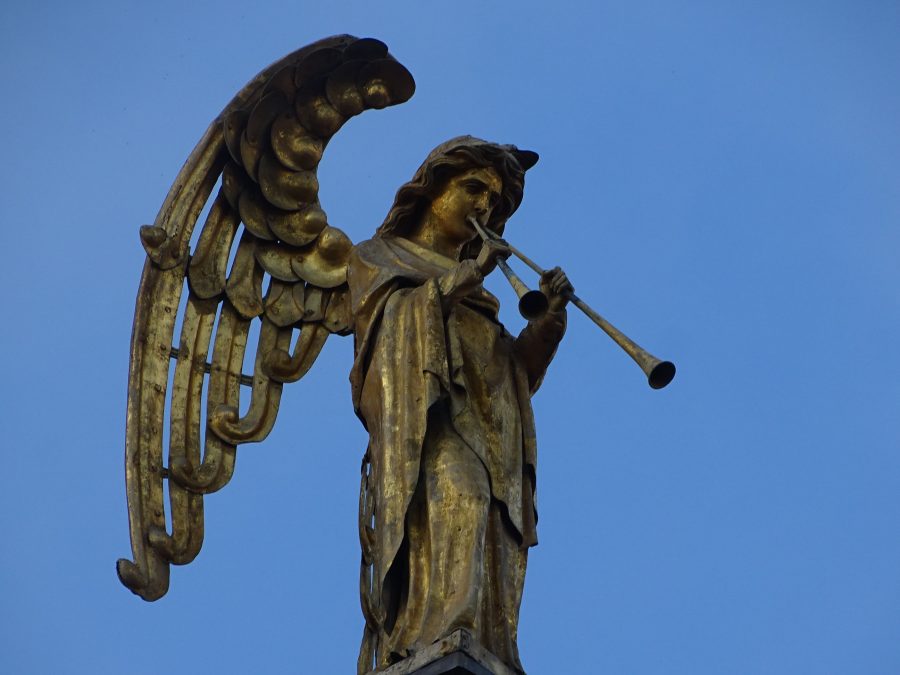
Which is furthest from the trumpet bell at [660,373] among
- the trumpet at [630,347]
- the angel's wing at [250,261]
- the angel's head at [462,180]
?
the angel's wing at [250,261]

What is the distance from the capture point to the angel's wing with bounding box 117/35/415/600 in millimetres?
14297

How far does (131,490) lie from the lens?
1391 centimetres

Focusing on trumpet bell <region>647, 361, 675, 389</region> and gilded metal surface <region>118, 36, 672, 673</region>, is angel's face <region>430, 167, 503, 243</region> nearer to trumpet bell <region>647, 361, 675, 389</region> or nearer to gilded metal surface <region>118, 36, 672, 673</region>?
gilded metal surface <region>118, 36, 672, 673</region>

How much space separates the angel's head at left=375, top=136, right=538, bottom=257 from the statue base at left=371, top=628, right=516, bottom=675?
3.19 meters

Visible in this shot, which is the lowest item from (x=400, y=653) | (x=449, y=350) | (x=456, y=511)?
(x=400, y=653)

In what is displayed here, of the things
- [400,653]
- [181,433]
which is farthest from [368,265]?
[400,653]

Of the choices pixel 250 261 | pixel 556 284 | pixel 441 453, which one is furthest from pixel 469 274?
pixel 250 261

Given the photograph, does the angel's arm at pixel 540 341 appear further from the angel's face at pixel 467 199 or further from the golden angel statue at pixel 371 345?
the angel's face at pixel 467 199

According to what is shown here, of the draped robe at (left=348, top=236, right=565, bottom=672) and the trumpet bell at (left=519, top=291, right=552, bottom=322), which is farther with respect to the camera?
the trumpet bell at (left=519, top=291, right=552, bottom=322)

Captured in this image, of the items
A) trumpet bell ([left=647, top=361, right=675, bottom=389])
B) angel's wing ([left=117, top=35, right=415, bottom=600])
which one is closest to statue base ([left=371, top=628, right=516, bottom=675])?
trumpet bell ([left=647, top=361, right=675, bottom=389])

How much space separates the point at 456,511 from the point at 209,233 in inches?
124

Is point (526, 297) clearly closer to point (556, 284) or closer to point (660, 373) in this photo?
point (556, 284)

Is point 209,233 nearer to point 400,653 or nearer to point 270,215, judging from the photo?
point 270,215

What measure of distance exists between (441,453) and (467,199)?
194 centimetres
